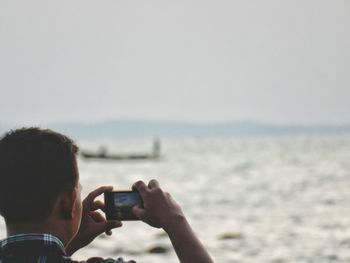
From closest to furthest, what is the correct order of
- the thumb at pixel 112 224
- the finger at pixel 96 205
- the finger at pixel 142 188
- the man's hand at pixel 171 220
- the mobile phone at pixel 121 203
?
the man's hand at pixel 171 220 < the finger at pixel 142 188 < the mobile phone at pixel 121 203 < the thumb at pixel 112 224 < the finger at pixel 96 205

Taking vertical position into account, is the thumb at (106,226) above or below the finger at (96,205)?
below

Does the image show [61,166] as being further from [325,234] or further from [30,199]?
[325,234]

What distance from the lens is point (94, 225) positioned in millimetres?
2693

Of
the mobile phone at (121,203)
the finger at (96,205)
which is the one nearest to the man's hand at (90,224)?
the finger at (96,205)

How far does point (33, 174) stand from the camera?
2213 mm

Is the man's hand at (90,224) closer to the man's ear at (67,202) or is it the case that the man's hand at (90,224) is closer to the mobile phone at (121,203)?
Answer: the mobile phone at (121,203)

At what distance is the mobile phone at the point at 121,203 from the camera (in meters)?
2.37

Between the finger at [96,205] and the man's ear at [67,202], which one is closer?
the man's ear at [67,202]

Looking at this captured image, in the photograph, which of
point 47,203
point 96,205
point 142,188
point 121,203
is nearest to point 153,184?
point 142,188

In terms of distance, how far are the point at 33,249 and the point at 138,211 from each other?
36 cm

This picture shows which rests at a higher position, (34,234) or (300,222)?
(34,234)

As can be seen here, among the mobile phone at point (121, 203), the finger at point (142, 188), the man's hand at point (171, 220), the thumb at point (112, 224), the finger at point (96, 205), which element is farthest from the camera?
the finger at point (96, 205)

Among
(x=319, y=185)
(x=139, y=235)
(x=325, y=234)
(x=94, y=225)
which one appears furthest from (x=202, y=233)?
(x=319, y=185)

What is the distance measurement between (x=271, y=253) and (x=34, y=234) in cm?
1554
